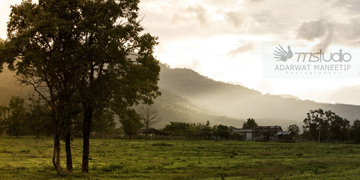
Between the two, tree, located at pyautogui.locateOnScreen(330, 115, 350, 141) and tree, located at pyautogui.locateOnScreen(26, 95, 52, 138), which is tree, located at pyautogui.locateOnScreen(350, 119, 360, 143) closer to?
tree, located at pyautogui.locateOnScreen(330, 115, 350, 141)

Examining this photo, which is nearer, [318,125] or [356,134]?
[356,134]

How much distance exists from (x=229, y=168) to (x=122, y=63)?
655 inches

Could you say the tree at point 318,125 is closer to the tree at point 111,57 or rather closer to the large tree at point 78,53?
the tree at point 111,57

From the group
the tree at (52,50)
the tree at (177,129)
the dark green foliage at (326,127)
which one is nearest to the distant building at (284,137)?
the dark green foliage at (326,127)

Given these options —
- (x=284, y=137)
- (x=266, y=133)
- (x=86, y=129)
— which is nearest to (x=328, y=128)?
(x=284, y=137)

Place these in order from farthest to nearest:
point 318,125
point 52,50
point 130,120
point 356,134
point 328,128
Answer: point 318,125, point 328,128, point 356,134, point 130,120, point 52,50

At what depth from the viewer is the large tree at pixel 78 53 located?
84.5ft

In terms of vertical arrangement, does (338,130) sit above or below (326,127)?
below

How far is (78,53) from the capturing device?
2567cm

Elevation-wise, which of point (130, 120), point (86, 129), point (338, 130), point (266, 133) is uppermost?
point (130, 120)

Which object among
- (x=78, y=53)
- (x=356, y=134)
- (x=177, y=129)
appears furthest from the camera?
(x=177, y=129)

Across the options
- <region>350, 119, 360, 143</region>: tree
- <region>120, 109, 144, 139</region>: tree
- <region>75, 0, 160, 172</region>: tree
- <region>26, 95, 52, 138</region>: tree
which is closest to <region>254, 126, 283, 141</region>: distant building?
<region>350, 119, 360, 143</region>: tree

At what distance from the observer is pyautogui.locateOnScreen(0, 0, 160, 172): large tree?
2575 centimetres

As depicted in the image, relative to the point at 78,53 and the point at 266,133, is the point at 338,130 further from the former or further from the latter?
the point at 78,53
